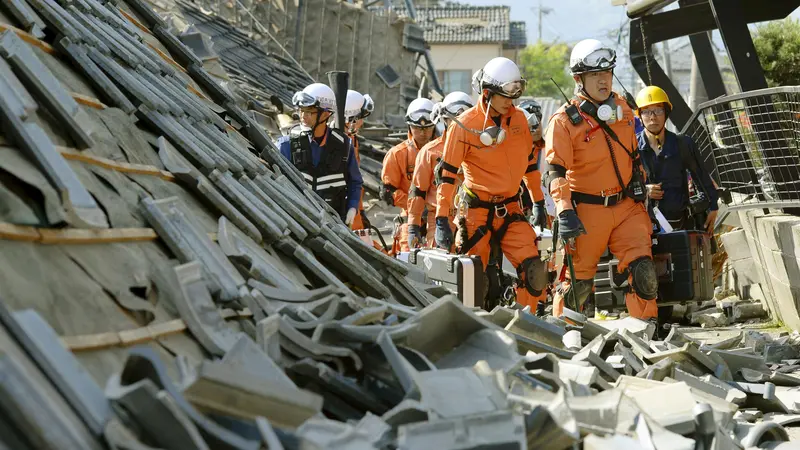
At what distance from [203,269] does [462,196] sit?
5.52 metres

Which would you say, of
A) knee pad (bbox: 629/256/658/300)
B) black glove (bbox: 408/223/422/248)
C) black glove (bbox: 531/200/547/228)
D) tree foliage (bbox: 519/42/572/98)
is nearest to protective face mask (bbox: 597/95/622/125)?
knee pad (bbox: 629/256/658/300)

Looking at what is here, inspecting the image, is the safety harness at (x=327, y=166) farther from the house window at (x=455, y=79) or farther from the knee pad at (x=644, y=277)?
the house window at (x=455, y=79)

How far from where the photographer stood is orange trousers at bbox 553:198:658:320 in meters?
9.37

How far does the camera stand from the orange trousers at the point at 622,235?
369 inches

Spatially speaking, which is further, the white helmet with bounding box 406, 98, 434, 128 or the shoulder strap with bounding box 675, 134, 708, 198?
the white helmet with bounding box 406, 98, 434, 128

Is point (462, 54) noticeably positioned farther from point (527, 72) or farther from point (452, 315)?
point (452, 315)

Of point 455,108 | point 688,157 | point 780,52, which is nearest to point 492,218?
point 688,157

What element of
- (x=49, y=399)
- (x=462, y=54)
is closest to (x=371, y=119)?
(x=49, y=399)

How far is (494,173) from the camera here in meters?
10.1

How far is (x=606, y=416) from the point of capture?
462 cm

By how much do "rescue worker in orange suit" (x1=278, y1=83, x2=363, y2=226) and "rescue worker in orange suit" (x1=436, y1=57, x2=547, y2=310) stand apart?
4.81ft

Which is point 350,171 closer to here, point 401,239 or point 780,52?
point 401,239

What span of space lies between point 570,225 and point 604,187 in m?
0.48

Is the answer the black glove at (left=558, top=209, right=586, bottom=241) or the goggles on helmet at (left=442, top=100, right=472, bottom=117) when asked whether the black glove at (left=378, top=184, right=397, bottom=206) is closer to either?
the goggles on helmet at (left=442, top=100, right=472, bottom=117)
